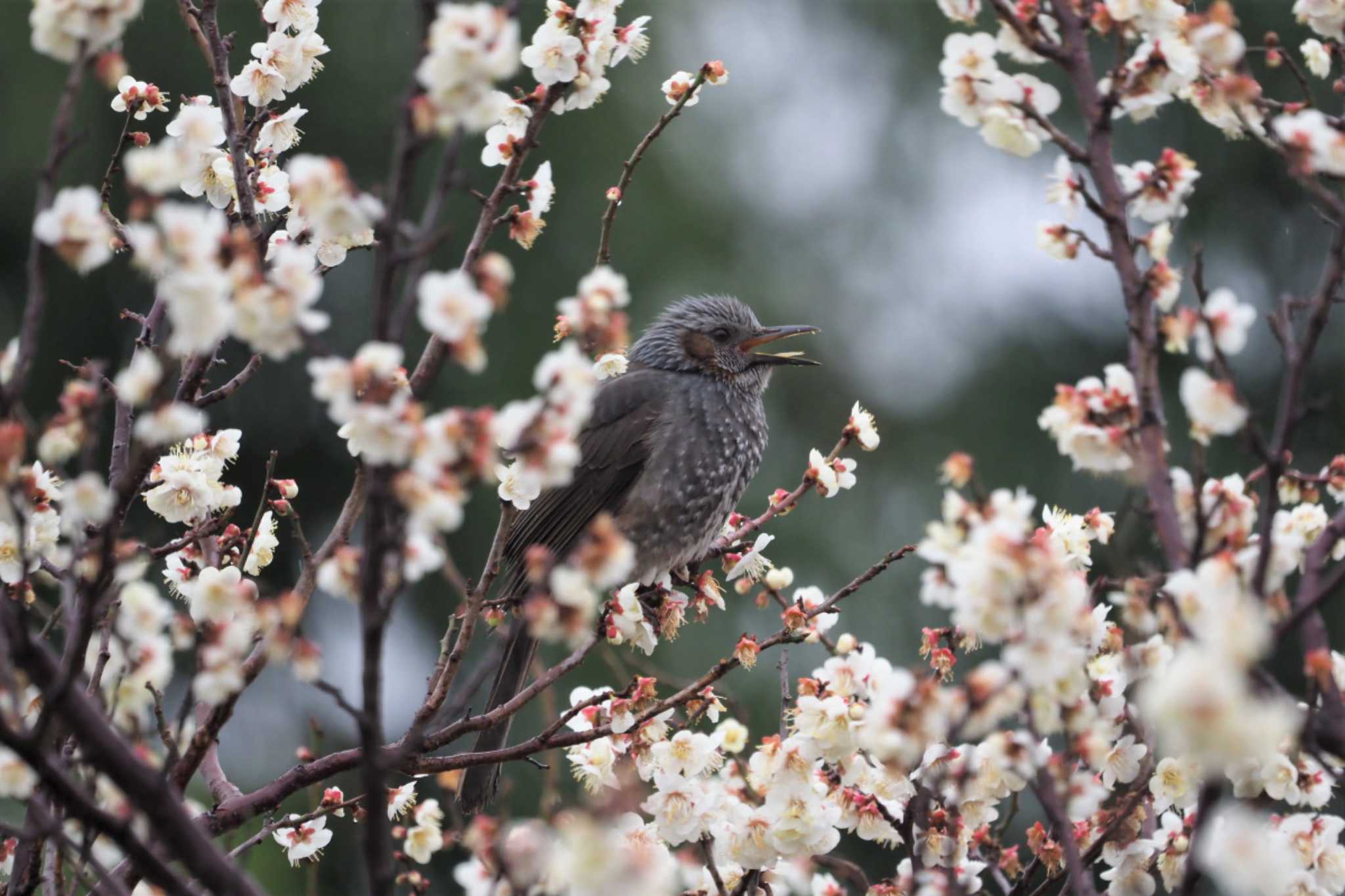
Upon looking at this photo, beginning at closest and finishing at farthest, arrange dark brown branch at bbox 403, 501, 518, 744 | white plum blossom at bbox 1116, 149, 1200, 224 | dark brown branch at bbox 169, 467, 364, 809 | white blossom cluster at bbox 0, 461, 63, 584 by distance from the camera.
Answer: white plum blossom at bbox 1116, 149, 1200, 224, dark brown branch at bbox 169, 467, 364, 809, white blossom cluster at bbox 0, 461, 63, 584, dark brown branch at bbox 403, 501, 518, 744

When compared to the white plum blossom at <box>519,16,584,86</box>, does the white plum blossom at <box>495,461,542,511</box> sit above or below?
below

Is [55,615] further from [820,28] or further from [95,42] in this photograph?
[820,28]

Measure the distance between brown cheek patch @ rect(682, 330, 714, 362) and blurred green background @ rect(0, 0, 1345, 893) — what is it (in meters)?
2.92

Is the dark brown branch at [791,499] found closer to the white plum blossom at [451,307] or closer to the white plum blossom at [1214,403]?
the white plum blossom at [1214,403]

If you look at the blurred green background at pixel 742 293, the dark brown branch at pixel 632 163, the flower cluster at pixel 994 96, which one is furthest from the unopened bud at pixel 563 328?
the blurred green background at pixel 742 293

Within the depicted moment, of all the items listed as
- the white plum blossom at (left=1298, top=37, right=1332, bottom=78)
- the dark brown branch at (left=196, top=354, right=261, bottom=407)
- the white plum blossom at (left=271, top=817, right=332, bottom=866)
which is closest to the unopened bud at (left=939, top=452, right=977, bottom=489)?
the white plum blossom at (left=1298, top=37, right=1332, bottom=78)

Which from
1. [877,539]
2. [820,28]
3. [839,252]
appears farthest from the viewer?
[820,28]

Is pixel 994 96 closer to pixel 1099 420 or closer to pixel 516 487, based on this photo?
pixel 1099 420

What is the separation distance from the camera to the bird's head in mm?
4395

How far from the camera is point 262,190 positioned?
2666mm

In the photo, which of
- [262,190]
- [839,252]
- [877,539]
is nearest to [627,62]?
[839,252]

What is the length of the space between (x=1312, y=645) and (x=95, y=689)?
166 centimetres

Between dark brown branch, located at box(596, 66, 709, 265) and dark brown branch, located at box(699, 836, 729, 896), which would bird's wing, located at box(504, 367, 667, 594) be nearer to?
dark brown branch, located at box(596, 66, 709, 265)

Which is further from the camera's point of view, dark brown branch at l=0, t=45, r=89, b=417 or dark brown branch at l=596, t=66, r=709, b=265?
dark brown branch at l=596, t=66, r=709, b=265
